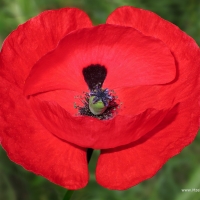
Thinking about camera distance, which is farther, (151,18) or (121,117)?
(151,18)

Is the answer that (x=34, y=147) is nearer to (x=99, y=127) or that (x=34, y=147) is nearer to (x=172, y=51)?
(x=99, y=127)

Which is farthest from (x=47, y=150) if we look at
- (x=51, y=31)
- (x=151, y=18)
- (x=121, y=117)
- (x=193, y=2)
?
(x=193, y=2)

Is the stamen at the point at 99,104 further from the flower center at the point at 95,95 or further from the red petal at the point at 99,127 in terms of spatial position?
the red petal at the point at 99,127

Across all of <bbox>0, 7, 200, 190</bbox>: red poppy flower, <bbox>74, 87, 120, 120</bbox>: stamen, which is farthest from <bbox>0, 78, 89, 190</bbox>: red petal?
<bbox>74, 87, 120, 120</bbox>: stamen

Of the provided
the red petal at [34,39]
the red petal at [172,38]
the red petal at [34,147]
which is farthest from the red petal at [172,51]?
the red petal at [34,147]

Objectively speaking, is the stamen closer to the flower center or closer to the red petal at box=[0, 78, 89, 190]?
the flower center

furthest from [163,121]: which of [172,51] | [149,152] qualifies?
[172,51]

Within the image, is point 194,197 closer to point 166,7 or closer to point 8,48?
point 8,48
